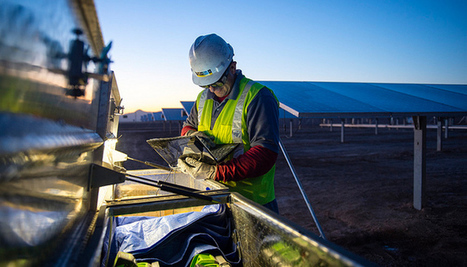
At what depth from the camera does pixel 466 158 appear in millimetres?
12391

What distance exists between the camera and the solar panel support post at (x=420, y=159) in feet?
19.1

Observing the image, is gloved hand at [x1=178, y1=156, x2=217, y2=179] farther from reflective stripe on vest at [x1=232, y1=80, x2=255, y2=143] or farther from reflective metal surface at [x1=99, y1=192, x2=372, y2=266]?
reflective metal surface at [x1=99, y1=192, x2=372, y2=266]

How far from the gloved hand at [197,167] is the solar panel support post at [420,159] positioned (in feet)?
16.3

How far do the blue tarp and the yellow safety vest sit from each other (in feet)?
1.79

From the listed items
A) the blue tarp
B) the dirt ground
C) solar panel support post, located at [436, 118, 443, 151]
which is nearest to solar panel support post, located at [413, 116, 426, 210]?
the dirt ground

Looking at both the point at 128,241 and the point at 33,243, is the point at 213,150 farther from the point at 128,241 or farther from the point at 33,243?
the point at 33,243

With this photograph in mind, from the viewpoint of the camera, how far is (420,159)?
5.87m

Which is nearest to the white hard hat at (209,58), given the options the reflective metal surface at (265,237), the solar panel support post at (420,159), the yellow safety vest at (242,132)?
the yellow safety vest at (242,132)

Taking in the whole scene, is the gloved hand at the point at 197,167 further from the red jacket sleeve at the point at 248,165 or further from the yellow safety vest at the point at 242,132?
the yellow safety vest at the point at 242,132

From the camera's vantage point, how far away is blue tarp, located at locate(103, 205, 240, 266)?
5.13 feet

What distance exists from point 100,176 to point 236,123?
1.13 meters

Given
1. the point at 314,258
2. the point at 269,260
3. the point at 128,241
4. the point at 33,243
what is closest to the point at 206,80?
the point at 128,241

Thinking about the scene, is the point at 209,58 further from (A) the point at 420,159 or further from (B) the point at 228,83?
(A) the point at 420,159

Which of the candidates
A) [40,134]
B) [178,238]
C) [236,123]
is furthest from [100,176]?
[236,123]
